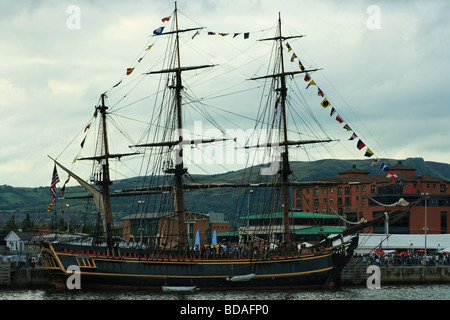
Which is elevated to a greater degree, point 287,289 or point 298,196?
point 298,196

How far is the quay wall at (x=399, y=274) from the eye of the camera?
79.0 metres

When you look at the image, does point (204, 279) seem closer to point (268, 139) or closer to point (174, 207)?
point (174, 207)

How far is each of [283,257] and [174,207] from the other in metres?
12.6

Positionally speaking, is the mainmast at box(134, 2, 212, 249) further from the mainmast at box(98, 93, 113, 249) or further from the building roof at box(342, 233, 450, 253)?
the building roof at box(342, 233, 450, 253)

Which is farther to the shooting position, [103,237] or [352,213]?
[352,213]

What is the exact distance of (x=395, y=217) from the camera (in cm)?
7669

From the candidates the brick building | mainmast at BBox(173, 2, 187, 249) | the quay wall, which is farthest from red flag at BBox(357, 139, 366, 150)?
the brick building

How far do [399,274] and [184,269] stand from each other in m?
22.0

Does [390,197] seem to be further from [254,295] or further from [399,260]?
[254,295]

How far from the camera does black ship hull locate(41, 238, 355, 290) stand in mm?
72312
